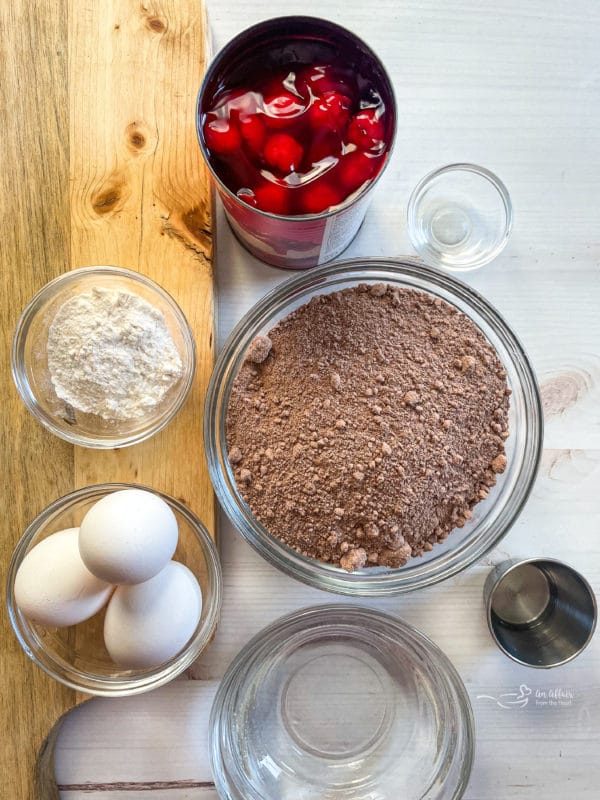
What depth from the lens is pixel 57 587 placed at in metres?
0.83

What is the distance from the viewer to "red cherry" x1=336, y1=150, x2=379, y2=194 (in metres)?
0.74

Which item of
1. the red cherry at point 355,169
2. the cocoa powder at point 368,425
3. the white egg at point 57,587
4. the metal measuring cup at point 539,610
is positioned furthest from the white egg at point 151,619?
the red cherry at point 355,169

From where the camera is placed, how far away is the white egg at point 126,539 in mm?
755

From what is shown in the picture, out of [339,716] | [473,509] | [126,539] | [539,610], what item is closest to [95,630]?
[126,539]

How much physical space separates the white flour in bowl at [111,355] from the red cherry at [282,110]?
1.00 ft

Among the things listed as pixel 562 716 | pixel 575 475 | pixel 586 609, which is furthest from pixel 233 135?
pixel 562 716

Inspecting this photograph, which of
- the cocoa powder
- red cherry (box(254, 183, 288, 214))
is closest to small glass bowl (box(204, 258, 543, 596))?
the cocoa powder

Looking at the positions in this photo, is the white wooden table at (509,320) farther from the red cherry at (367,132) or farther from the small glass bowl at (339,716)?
the red cherry at (367,132)

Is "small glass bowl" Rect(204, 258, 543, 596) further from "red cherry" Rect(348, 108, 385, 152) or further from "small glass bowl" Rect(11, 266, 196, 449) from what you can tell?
"red cherry" Rect(348, 108, 385, 152)

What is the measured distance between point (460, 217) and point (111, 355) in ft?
1.90

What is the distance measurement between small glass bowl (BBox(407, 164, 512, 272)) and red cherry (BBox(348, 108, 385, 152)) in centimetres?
24

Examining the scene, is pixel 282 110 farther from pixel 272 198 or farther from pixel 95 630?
pixel 95 630

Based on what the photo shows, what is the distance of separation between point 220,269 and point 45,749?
74 cm

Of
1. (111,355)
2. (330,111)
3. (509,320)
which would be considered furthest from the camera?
(509,320)
